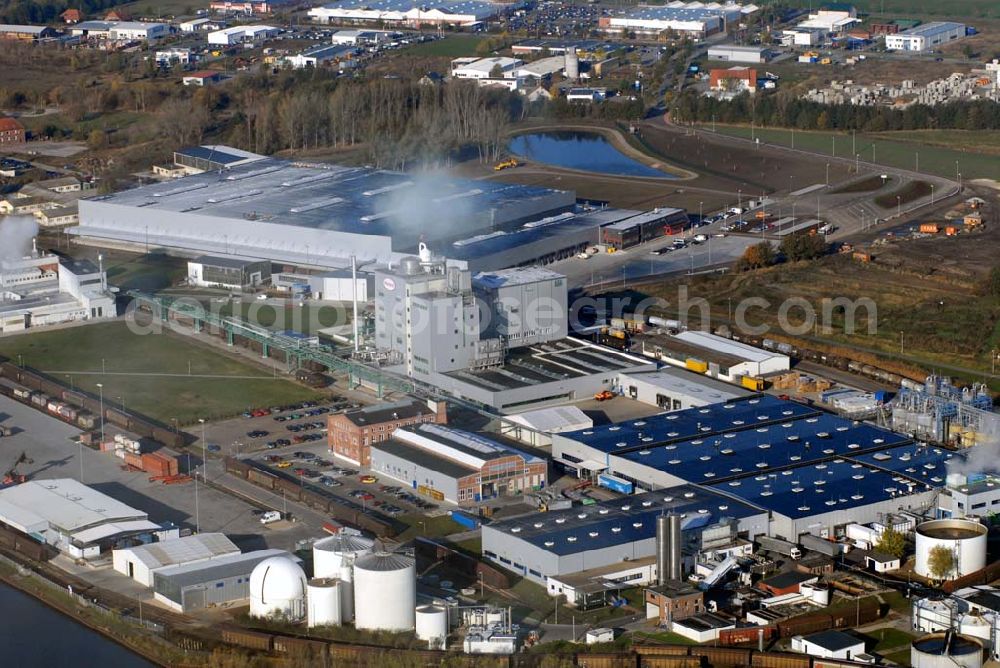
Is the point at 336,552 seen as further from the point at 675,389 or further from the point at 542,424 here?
the point at 675,389

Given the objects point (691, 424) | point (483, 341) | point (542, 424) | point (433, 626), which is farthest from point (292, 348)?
point (433, 626)

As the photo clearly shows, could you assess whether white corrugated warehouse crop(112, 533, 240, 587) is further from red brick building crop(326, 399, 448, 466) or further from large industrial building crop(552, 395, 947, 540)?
large industrial building crop(552, 395, 947, 540)

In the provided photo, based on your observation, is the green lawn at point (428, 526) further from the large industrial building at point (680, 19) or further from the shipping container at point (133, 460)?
the large industrial building at point (680, 19)

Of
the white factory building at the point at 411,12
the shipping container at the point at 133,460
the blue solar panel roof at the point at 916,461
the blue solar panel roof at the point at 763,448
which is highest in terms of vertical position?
the white factory building at the point at 411,12

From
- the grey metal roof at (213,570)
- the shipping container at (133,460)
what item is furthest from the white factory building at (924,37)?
the grey metal roof at (213,570)

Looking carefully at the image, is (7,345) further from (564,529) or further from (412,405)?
(564,529)

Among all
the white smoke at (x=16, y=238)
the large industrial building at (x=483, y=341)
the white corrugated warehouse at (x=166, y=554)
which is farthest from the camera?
the white smoke at (x=16, y=238)

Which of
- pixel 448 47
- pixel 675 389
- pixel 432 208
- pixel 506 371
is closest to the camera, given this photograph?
pixel 675 389
